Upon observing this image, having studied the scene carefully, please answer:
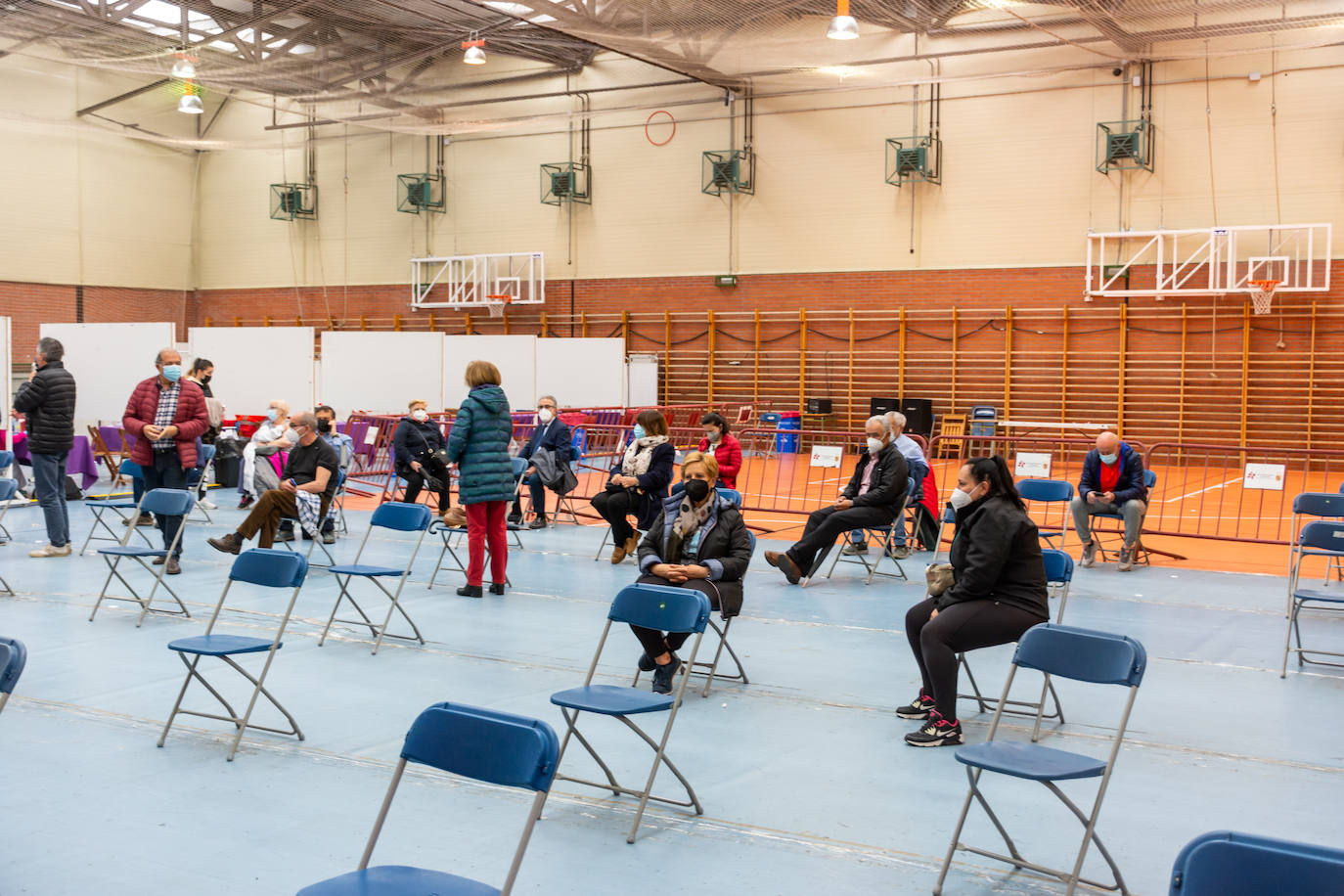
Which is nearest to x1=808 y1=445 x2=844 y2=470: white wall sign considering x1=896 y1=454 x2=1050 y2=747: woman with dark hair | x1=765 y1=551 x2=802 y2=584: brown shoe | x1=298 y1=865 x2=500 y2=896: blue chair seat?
x1=765 y1=551 x2=802 y2=584: brown shoe

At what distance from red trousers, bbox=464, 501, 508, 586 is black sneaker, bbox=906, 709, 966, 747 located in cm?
384

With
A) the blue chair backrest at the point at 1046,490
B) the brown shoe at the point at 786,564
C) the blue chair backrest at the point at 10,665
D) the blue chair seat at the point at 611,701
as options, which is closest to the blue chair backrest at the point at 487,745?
the blue chair seat at the point at 611,701

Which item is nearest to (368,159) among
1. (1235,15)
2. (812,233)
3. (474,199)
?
(474,199)

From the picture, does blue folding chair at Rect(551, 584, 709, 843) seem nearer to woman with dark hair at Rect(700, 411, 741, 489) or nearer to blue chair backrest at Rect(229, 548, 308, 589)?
blue chair backrest at Rect(229, 548, 308, 589)

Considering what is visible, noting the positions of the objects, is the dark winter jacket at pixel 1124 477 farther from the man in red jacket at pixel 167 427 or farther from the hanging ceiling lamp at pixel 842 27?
the man in red jacket at pixel 167 427

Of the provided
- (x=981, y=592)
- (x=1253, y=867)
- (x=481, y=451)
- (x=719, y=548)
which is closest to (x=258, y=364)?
(x=481, y=451)

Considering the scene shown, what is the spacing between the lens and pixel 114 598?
7.66 m

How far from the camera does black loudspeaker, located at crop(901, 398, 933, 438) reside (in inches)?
760

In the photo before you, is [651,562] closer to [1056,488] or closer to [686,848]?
[686,848]

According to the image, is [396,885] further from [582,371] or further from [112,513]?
[582,371]

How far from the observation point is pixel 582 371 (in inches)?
808

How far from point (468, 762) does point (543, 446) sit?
843 centimetres

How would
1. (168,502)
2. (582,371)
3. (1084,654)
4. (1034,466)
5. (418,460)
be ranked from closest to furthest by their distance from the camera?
(1084,654) → (168,502) → (1034,466) → (418,460) → (582,371)

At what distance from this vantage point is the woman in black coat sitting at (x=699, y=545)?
19.4 ft
